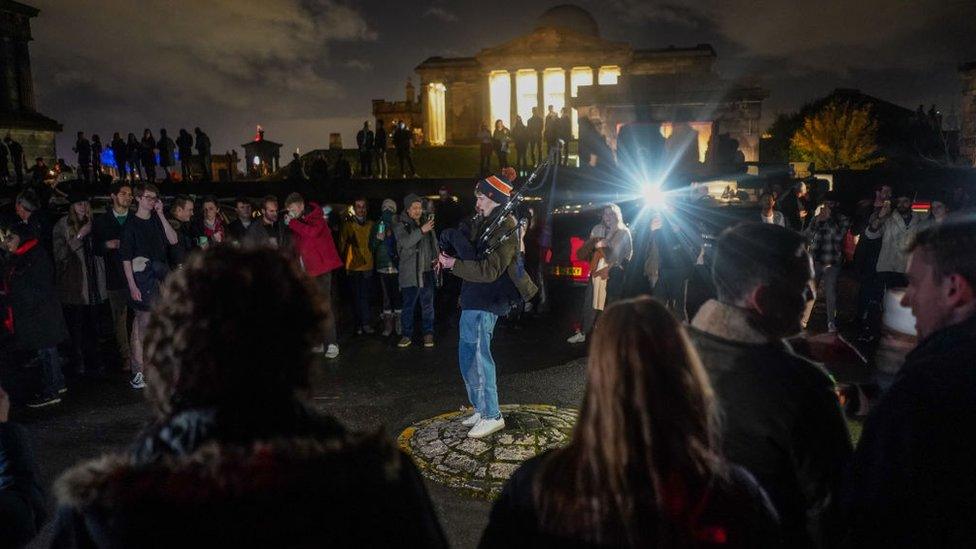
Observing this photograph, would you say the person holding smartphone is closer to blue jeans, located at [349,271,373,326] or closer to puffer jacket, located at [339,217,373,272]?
puffer jacket, located at [339,217,373,272]

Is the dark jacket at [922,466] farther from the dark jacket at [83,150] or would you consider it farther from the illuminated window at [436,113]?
the illuminated window at [436,113]

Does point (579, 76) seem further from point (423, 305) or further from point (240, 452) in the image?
point (240, 452)

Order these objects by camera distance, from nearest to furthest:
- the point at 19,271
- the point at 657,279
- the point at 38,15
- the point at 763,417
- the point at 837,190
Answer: the point at 763,417, the point at 19,271, the point at 657,279, the point at 837,190, the point at 38,15

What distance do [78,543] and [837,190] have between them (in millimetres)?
25739

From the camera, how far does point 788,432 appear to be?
2.12 metres

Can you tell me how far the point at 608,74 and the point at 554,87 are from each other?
4120mm

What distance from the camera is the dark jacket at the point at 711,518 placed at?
154 centimetres

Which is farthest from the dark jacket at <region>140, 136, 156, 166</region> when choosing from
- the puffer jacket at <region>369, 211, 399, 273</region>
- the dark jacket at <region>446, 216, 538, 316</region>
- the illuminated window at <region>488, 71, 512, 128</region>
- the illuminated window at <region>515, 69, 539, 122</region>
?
the illuminated window at <region>515, 69, 539, 122</region>

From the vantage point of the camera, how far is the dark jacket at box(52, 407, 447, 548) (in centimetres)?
130

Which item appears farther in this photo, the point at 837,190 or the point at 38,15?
the point at 38,15

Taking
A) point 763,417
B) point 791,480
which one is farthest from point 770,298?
point 791,480

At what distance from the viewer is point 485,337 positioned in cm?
553

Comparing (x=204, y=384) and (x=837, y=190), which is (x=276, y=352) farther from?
(x=837, y=190)

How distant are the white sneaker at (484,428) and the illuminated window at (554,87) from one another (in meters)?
45.6
